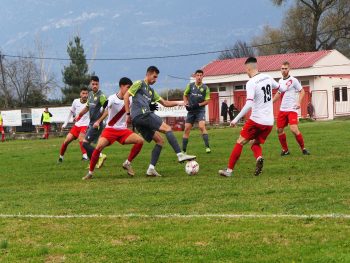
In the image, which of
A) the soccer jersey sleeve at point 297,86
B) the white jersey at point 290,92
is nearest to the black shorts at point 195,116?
the white jersey at point 290,92

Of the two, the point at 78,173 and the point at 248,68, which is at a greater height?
the point at 248,68

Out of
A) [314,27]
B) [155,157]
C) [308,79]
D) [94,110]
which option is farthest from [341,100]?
[155,157]

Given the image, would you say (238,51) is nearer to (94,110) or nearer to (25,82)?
(25,82)

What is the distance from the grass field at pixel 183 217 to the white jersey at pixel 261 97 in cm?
101

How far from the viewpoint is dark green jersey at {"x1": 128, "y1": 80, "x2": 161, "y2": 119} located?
40.7 ft

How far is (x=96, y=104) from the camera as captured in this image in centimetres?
1489

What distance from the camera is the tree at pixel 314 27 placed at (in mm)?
72519

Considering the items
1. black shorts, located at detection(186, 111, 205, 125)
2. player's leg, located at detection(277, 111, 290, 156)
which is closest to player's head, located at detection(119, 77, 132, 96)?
player's leg, located at detection(277, 111, 290, 156)

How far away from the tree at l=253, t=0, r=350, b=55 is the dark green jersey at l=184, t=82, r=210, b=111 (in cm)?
5634

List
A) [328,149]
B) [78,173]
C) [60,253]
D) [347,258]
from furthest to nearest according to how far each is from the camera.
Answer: [328,149] < [78,173] < [60,253] < [347,258]

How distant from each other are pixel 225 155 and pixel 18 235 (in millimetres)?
9906

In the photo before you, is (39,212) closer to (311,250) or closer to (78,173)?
(311,250)

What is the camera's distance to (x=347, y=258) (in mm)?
5578

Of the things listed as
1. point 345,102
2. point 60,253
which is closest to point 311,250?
point 60,253
